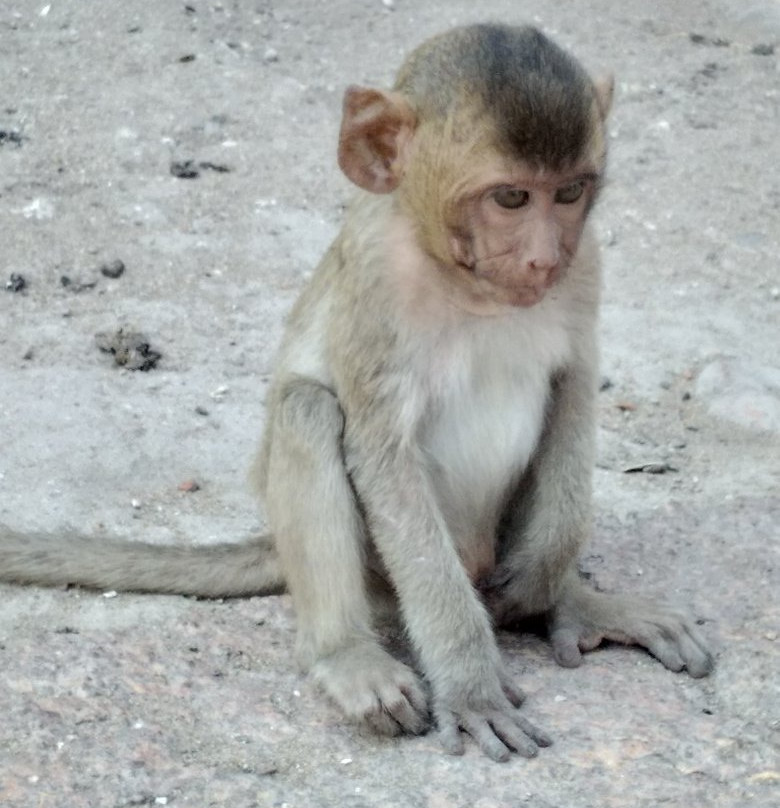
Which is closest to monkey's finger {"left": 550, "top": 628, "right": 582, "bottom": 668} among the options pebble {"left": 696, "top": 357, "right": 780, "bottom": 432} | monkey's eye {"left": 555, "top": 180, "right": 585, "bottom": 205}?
monkey's eye {"left": 555, "top": 180, "right": 585, "bottom": 205}

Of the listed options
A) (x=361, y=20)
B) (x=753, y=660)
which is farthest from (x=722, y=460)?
(x=361, y=20)

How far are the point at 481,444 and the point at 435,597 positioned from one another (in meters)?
0.58

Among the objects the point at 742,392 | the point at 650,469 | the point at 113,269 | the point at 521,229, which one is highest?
the point at 521,229

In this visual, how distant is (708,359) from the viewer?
25.8 feet

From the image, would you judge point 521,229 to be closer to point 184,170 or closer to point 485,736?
point 485,736

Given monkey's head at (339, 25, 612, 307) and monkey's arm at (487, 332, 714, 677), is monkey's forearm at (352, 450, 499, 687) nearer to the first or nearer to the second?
monkey's arm at (487, 332, 714, 677)

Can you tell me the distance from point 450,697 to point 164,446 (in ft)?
8.58

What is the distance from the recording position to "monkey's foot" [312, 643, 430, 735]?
449 centimetres

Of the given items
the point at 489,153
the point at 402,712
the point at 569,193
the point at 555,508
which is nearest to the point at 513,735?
the point at 402,712

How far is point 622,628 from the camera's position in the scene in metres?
5.08

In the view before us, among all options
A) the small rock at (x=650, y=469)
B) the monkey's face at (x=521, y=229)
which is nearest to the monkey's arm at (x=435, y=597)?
the monkey's face at (x=521, y=229)

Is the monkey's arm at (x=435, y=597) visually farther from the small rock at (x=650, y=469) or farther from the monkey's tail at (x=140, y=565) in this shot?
the small rock at (x=650, y=469)

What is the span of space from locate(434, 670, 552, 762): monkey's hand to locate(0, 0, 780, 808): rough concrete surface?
0.21ft

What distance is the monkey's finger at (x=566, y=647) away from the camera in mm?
4973
